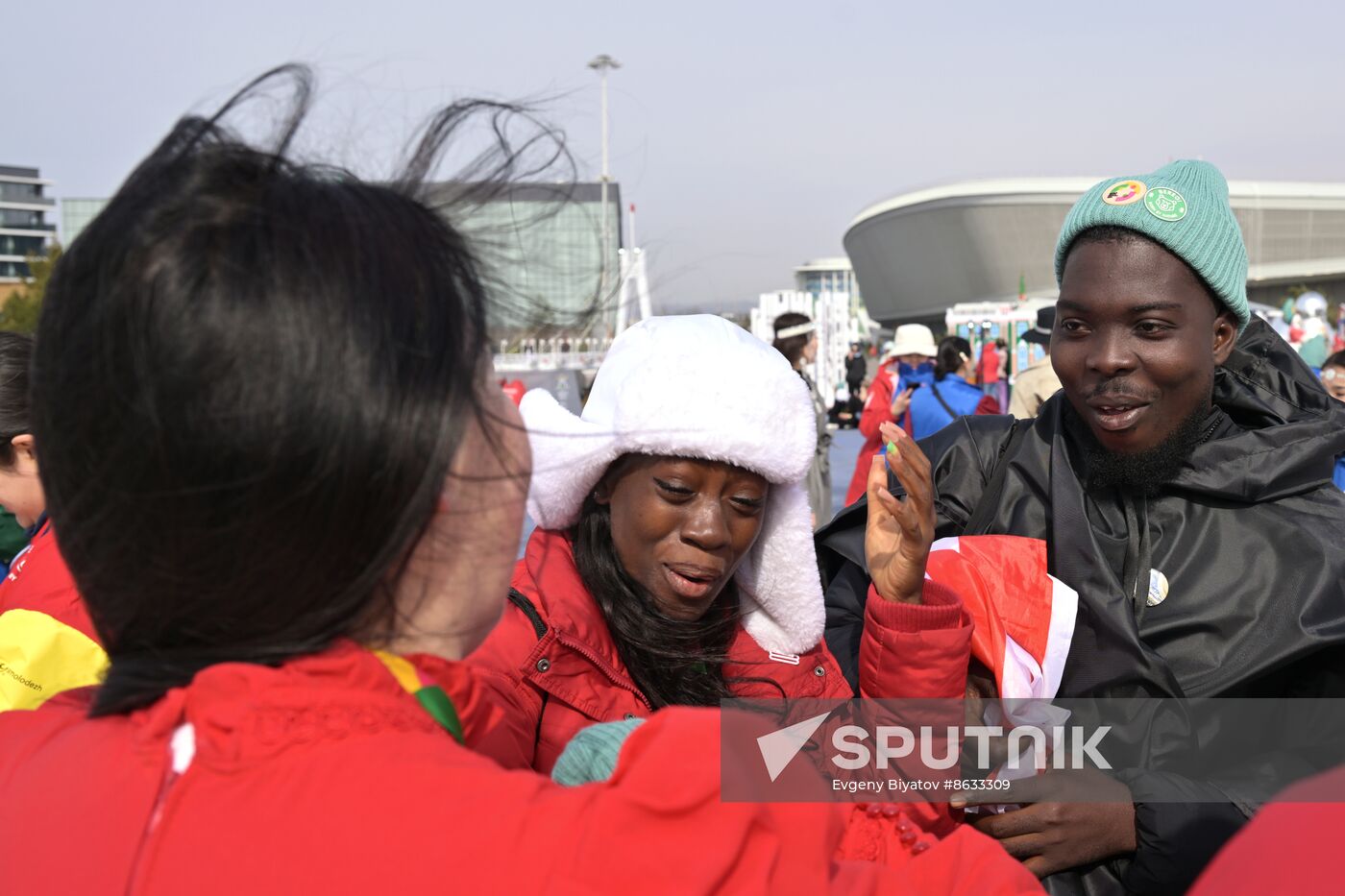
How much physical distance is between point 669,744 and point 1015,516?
5.47 feet

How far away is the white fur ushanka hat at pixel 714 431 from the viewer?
1941 mm

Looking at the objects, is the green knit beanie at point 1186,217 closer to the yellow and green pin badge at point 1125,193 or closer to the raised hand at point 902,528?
the yellow and green pin badge at point 1125,193

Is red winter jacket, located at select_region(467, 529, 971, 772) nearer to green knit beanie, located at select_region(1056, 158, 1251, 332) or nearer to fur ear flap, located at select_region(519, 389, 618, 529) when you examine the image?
fur ear flap, located at select_region(519, 389, 618, 529)

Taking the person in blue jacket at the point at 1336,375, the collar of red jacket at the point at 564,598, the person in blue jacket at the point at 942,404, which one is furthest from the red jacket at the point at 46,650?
the person in blue jacket at the point at 1336,375

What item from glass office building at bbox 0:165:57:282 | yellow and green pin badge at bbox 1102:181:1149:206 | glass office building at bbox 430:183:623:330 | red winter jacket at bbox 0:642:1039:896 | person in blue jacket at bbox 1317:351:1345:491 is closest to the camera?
red winter jacket at bbox 0:642:1039:896

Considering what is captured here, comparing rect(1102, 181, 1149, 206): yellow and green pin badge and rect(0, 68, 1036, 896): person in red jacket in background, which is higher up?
rect(1102, 181, 1149, 206): yellow and green pin badge

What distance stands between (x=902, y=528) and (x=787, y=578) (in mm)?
279

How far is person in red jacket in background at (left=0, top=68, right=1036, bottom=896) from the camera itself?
2.55ft

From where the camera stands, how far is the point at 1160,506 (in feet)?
7.50

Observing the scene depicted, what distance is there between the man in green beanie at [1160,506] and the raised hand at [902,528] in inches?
8.4

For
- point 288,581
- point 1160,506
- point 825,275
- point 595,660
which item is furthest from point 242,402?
point 825,275

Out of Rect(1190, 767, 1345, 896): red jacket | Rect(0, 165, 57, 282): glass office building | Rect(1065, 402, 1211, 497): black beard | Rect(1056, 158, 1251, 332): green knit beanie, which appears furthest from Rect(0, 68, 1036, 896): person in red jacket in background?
Rect(0, 165, 57, 282): glass office building

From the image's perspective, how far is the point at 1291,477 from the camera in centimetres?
222

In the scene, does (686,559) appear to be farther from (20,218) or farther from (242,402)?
(20,218)
